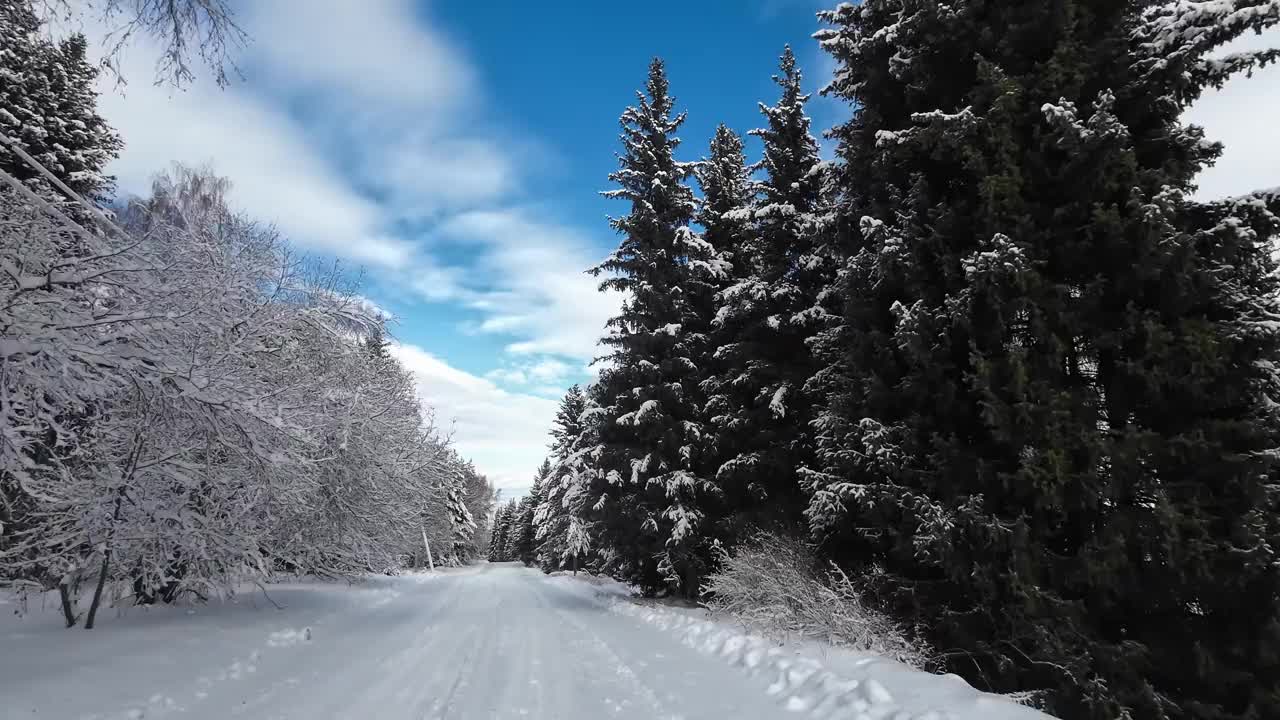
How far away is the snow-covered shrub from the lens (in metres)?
7.67

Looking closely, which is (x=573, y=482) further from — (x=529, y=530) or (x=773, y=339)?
(x=529, y=530)

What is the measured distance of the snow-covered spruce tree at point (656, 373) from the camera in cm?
1566

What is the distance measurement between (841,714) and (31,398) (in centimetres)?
750

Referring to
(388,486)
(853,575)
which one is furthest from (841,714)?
(388,486)

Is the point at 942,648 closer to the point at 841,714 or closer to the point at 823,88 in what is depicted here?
the point at 841,714

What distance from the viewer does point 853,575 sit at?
9.23 meters

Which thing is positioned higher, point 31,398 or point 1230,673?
point 31,398

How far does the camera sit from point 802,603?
8859 millimetres

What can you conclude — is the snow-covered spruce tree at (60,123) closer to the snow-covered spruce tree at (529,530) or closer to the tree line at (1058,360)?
the tree line at (1058,360)

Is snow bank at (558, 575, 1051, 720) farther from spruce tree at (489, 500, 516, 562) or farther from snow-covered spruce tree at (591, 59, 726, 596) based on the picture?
spruce tree at (489, 500, 516, 562)

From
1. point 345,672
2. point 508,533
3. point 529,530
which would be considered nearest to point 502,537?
point 508,533

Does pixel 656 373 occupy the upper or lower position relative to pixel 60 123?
lower

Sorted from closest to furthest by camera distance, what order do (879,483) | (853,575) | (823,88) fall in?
(879,483) < (853,575) < (823,88)

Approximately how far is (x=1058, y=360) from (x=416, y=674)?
889 centimetres
